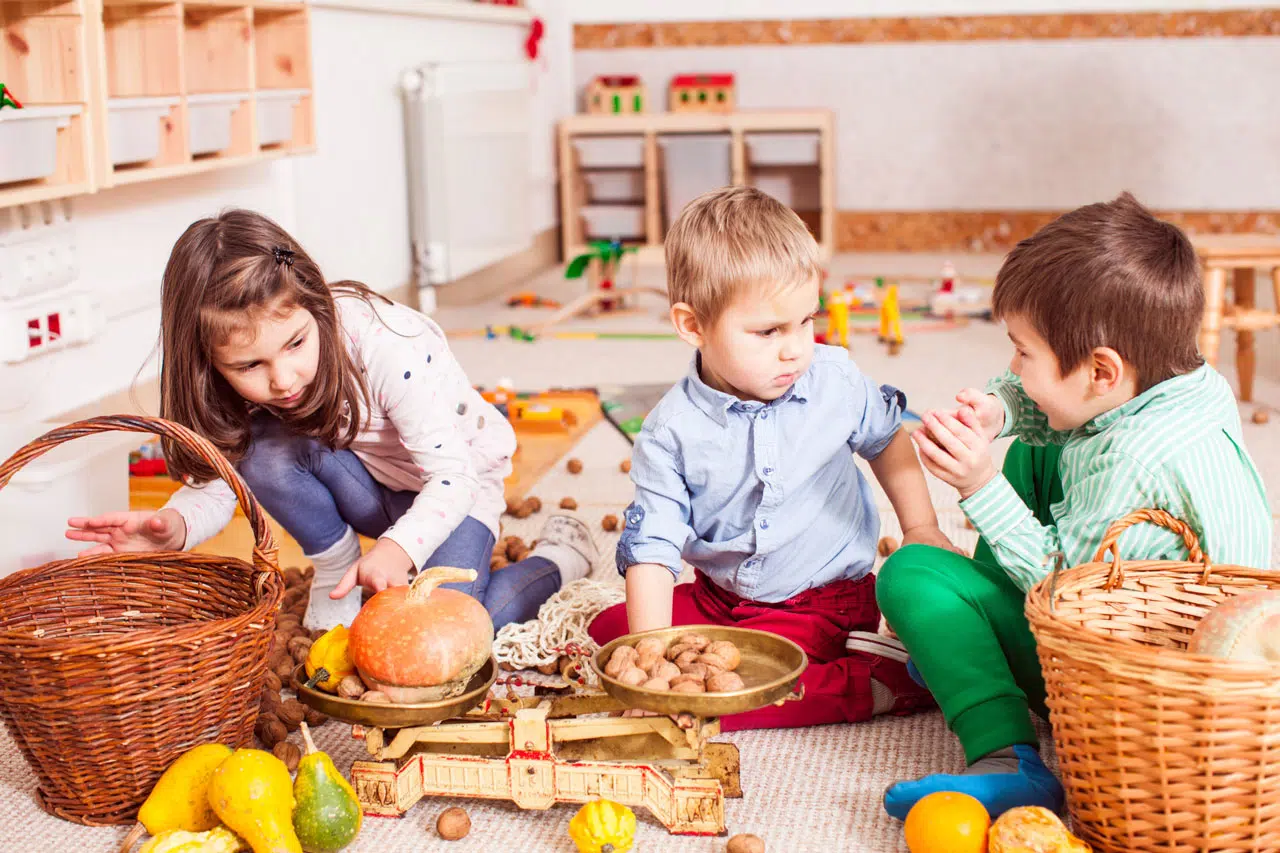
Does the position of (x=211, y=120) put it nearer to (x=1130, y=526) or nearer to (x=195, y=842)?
(x=195, y=842)

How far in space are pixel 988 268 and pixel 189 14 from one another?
2869mm

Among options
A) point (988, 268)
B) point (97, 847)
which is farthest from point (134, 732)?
point (988, 268)

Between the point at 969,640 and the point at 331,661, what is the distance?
0.56m

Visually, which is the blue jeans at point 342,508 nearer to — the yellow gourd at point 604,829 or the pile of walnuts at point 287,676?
the pile of walnuts at point 287,676

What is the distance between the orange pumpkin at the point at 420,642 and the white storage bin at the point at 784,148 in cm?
366

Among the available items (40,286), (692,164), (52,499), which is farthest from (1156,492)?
(692,164)

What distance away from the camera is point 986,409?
1253 millimetres

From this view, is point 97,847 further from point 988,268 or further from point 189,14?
point 988,268

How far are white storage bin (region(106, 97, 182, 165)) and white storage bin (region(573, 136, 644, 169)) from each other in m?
2.66

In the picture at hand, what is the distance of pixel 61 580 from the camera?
1.24 meters

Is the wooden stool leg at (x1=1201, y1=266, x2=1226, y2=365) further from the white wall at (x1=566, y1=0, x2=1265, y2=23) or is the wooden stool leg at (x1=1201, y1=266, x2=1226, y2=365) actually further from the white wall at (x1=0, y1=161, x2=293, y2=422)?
the white wall at (x1=566, y1=0, x2=1265, y2=23)

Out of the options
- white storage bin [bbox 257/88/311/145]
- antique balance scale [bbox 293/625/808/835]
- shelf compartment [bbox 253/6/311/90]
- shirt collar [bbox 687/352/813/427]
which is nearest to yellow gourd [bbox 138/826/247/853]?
antique balance scale [bbox 293/625/808/835]

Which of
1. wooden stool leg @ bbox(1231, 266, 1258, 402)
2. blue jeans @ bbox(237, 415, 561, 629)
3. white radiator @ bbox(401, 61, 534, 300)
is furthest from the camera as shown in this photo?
white radiator @ bbox(401, 61, 534, 300)

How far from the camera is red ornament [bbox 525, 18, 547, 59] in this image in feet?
14.7
